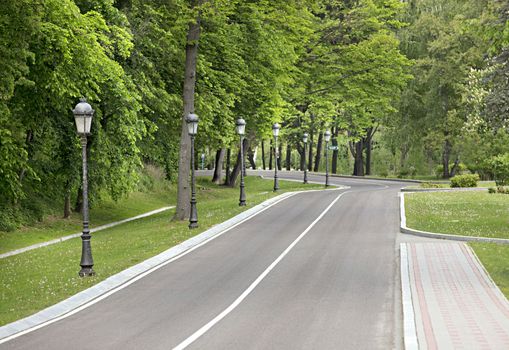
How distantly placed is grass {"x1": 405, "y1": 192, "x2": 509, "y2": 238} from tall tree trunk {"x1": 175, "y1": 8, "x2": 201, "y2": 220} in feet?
32.2

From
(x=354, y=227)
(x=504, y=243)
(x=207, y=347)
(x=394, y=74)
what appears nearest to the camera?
(x=207, y=347)

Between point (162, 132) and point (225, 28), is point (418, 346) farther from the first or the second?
point (162, 132)

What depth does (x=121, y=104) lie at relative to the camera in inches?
1094

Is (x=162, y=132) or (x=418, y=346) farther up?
(x=162, y=132)

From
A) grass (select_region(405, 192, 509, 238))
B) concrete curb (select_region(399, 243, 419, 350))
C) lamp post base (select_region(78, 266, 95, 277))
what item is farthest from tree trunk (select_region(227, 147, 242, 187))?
lamp post base (select_region(78, 266, 95, 277))

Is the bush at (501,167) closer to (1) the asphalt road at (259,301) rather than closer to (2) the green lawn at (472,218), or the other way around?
(2) the green lawn at (472,218)

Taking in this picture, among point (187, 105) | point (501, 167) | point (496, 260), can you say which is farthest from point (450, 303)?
point (501, 167)

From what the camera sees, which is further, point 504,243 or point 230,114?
point 230,114

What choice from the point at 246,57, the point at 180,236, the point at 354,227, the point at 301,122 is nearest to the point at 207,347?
the point at 180,236

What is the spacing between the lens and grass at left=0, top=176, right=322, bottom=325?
15.3 metres

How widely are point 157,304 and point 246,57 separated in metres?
20.9

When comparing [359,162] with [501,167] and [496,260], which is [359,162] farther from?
[496,260]

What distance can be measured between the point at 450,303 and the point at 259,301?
403 cm

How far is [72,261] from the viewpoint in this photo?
21.1 m
